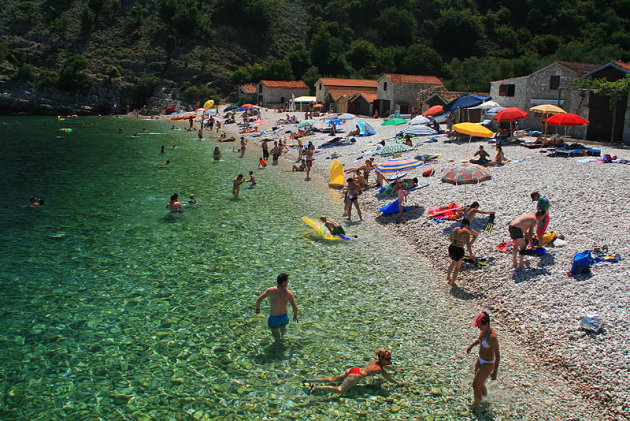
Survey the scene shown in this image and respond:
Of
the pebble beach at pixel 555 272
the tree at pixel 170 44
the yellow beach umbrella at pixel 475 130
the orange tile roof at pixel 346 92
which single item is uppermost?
the tree at pixel 170 44

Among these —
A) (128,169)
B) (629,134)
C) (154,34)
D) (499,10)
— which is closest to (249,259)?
(128,169)

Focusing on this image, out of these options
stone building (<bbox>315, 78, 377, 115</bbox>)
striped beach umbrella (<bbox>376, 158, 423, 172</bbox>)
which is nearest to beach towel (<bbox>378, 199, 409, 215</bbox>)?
striped beach umbrella (<bbox>376, 158, 423, 172</bbox>)

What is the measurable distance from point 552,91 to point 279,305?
1197 inches

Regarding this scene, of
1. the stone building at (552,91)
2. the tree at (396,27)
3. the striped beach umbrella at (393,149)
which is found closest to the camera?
the striped beach umbrella at (393,149)

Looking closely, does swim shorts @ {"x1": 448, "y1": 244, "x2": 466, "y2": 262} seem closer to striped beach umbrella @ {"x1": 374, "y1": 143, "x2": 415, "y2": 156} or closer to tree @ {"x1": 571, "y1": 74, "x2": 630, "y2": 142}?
striped beach umbrella @ {"x1": 374, "y1": 143, "x2": 415, "y2": 156}

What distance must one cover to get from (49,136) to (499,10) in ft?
305

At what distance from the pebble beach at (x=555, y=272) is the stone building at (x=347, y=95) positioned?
119 ft

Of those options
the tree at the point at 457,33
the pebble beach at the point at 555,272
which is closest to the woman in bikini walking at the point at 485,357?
the pebble beach at the point at 555,272

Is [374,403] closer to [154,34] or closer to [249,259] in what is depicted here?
[249,259]

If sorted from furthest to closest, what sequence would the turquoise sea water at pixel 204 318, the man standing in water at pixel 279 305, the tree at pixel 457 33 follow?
the tree at pixel 457 33
the man standing in water at pixel 279 305
the turquoise sea water at pixel 204 318

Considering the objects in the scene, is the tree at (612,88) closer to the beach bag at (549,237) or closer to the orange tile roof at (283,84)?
the beach bag at (549,237)

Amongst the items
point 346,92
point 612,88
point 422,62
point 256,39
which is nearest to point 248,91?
point 346,92

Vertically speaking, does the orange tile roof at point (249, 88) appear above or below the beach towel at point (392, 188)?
above

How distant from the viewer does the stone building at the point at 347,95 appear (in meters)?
57.2
